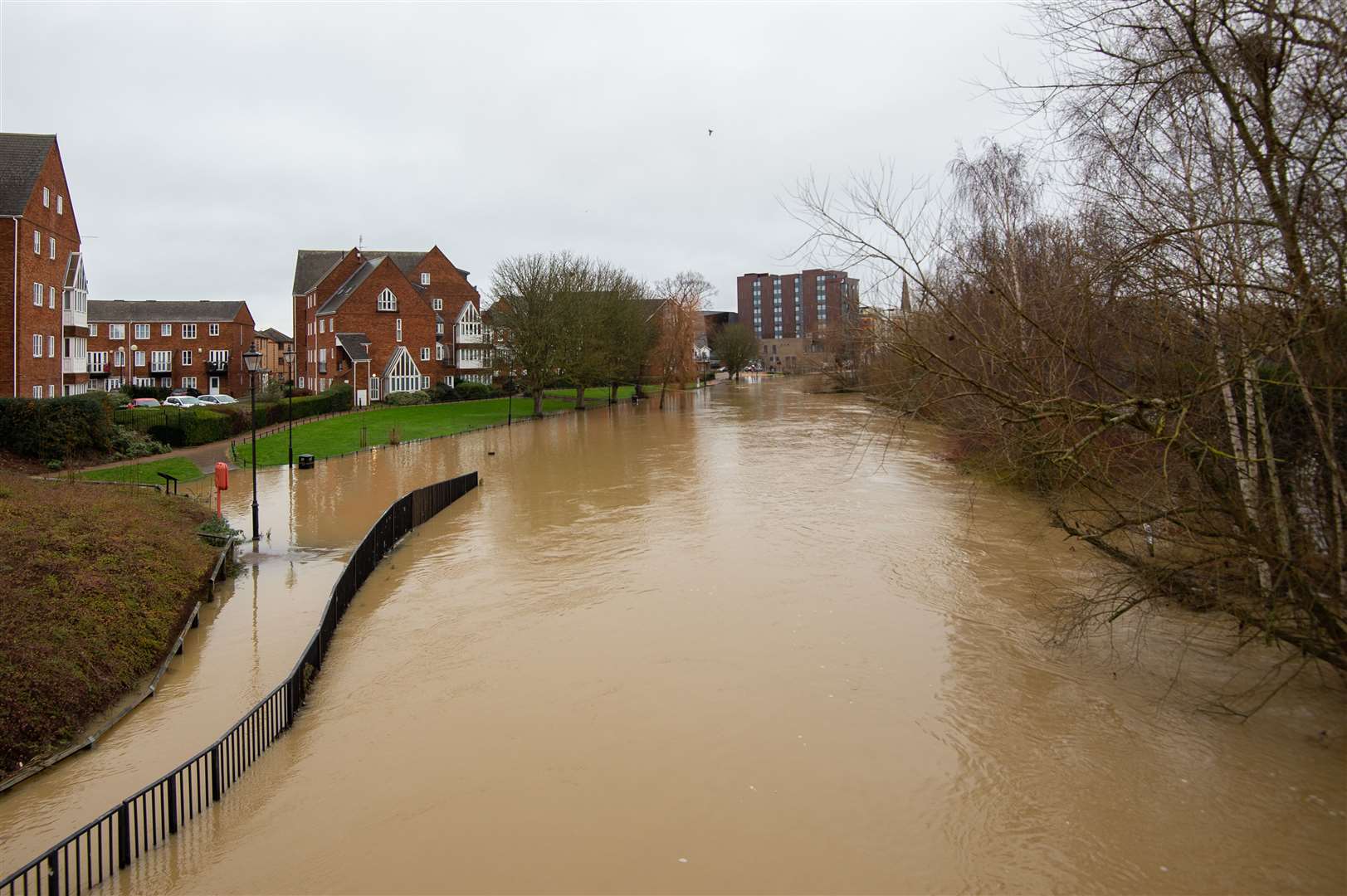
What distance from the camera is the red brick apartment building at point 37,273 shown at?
107 feet

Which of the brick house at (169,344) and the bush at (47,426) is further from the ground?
the brick house at (169,344)

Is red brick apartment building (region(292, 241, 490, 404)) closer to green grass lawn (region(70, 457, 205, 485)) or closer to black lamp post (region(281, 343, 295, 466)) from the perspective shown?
black lamp post (region(281, 343, 295, 466))

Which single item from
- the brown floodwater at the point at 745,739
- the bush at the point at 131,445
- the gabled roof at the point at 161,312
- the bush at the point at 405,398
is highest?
the gabled roof at the point at 161,312

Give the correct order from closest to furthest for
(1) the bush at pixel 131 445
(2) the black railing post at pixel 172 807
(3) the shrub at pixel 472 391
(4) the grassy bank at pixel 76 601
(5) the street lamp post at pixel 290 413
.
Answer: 1. (2) the black railing post at pixel 172 807
2. (4) the grassy bank at pixel 76 601
3. (1) the bush at pixel 131 445
4. (5) the street lamp post at pixel 290 413
5. (3) the shrub at pixel 472 391

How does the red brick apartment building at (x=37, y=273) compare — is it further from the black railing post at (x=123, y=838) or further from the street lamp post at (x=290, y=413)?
the black railing post at (x=123, y=838)

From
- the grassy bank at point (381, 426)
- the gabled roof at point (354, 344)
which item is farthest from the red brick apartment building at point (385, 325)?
the grassy bank at point (381, 426)

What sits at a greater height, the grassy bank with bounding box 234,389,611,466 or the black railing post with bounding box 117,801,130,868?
the grassy bank with bounding box 234,389,611,466

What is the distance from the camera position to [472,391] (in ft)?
209

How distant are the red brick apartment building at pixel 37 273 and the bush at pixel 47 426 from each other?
9.90 m

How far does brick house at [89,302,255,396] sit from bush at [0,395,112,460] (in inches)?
1878

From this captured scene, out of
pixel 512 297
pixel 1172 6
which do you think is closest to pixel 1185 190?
pixel 1172 6

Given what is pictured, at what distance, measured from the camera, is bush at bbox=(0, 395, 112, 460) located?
24.1m

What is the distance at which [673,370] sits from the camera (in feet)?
237

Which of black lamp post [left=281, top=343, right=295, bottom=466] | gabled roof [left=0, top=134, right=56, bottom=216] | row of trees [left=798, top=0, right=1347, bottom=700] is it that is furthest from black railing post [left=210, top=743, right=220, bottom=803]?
gabled roof [left=0, top=134, right=56, bottom=216]
